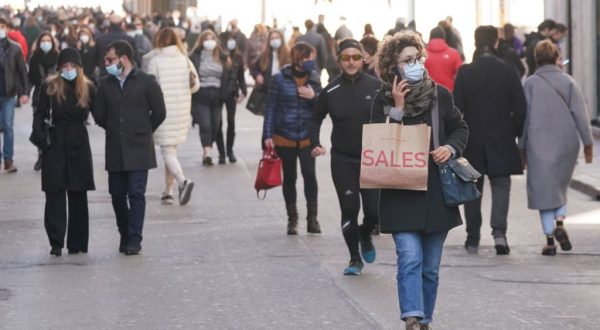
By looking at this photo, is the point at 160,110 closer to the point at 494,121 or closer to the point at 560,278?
the point at 494,121

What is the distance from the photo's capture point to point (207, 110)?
65.8 ft

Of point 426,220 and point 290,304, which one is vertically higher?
point 426,220

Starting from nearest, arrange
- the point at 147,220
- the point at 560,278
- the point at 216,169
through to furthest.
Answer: the point at 560,278, the point at 147,220, the point at 216,169

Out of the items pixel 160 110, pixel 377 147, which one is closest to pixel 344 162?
pixel 160 110

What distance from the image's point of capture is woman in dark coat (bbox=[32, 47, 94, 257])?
12438mm

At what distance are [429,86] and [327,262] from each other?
12.5 feet

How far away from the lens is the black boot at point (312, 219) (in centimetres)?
1348

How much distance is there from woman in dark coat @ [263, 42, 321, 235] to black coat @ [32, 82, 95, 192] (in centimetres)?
154

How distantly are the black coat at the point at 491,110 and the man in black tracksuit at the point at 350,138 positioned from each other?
114 cm

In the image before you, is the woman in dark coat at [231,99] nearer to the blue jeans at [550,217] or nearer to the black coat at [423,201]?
the blue jeans at [550,217]

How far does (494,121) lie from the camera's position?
12.3 metres

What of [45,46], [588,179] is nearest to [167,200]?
[588,179]

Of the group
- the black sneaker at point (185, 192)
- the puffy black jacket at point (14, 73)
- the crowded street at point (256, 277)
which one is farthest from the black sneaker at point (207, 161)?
the black sneaker at point (185, 192)

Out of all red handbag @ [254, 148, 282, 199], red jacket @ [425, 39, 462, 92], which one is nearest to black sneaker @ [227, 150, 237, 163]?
red jacket @ [425, 39, 462, 92]
